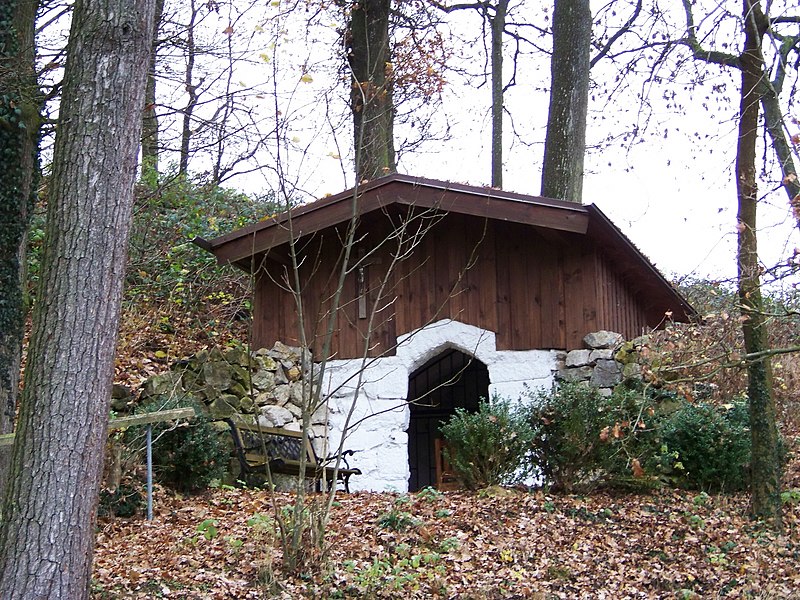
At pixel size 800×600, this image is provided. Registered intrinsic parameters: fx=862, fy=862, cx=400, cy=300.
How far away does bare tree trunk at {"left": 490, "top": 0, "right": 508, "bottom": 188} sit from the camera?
16828 mm

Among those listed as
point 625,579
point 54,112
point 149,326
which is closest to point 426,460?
point 149,326

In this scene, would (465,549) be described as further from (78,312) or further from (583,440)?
(78,312)

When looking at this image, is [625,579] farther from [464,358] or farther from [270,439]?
[464,358]

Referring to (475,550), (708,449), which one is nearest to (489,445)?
(475,550)

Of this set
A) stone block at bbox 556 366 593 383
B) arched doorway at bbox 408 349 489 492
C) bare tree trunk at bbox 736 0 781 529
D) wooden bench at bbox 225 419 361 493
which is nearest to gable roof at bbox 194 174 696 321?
stone block at bbox 556 366 593 383

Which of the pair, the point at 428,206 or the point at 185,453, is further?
the point at 428,206

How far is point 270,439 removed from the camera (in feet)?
31.0

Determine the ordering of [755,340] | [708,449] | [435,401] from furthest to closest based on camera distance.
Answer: [435,401]
[708,449]
[755,340]

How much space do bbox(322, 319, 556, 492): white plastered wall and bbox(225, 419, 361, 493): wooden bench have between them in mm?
347

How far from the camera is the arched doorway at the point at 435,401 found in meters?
12.2

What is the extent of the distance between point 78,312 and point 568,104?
9.74m

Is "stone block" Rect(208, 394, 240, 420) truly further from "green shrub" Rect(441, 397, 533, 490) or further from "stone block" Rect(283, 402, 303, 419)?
"green shrub" Rect(441, 397, 533, 490)

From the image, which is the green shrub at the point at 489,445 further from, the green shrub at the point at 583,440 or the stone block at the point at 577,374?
the stone block at the point at 577,374

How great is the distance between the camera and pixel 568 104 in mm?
13188
